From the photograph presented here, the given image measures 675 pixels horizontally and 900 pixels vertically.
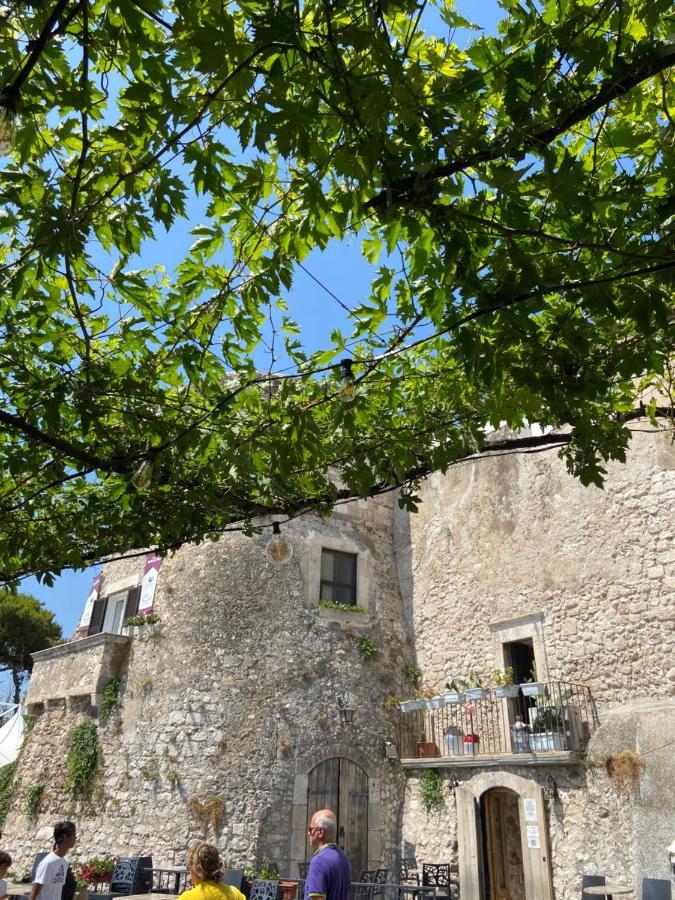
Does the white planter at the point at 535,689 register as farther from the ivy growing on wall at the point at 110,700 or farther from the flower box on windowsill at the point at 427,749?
the ivy growing on wall at the point at 110,700

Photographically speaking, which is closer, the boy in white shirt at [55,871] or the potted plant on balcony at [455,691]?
the boy in white shirt at [55,871]

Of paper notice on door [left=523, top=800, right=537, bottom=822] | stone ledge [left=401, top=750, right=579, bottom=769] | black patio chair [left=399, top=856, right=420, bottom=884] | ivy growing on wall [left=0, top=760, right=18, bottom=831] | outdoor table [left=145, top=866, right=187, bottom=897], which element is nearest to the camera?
stone ledge [left=401, top=750, right=579, bottom=769]

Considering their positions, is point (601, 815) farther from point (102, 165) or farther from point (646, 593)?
point (102, 165)

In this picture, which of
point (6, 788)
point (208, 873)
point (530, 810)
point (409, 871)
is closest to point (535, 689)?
point (530, 810)

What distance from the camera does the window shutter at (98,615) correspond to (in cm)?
1346

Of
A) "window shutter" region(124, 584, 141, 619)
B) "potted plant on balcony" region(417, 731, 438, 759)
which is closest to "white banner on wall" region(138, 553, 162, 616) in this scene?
"window shutter" region(124, 584, 141, 619)

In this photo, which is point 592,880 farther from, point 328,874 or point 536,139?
point 536,139

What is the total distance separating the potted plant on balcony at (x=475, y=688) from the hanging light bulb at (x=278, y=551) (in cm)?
356

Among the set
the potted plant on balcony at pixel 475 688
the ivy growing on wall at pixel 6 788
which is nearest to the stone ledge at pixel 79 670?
the ivy growing on wall at pixel 6 788

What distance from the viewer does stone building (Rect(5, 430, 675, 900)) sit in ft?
28.1

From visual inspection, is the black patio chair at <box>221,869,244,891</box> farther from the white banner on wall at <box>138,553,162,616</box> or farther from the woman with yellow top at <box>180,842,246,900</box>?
the woman with yellow top at <box>180,842,246,900</box>

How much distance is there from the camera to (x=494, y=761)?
942 centimetres

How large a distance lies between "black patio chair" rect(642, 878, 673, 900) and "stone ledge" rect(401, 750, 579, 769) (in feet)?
5.34

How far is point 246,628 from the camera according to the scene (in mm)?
11219
